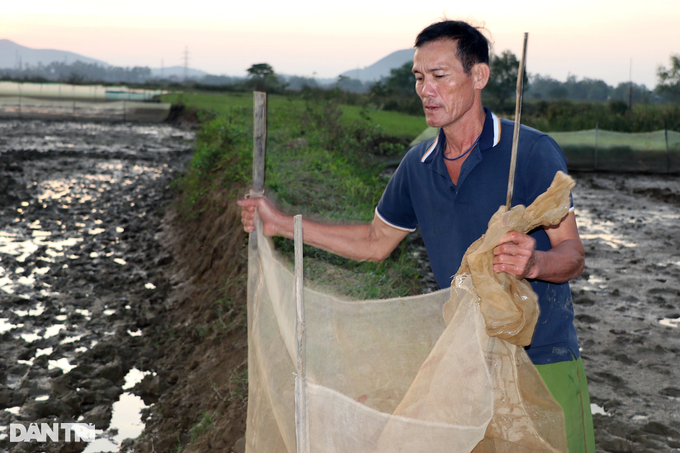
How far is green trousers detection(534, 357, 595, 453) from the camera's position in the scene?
1742 mm

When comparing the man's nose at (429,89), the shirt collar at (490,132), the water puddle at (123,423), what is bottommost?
the water puddle at (123,423)

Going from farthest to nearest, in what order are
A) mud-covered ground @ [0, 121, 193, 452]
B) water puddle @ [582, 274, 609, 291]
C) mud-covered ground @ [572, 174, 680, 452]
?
1. water puddle @ [582, 274, 609, 291]
2. mud-covered ground @ [0, 121, 193, 452]
3. mud-covered ground @ [572, 174, 680, 452]

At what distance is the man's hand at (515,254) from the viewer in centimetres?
146

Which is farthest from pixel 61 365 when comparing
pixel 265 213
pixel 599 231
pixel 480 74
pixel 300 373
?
pixel 599 231

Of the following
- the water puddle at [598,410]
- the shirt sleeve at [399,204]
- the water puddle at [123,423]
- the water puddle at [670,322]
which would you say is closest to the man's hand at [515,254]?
the shirt sleeve at [399,204]

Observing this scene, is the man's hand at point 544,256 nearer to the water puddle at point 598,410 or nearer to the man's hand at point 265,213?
the man's hand at point 265,213

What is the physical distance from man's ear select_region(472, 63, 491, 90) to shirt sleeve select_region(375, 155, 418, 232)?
14.0 inches

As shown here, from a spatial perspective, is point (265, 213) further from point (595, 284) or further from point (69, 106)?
point (69, 106)

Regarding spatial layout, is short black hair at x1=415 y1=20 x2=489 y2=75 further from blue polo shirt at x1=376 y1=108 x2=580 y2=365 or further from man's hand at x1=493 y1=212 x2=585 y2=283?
man's hand at x1=493 y1=212 x2=585 y2=283

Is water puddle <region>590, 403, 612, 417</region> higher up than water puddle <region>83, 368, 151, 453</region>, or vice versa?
water puddle <region>590, 403, 612, 417</region>

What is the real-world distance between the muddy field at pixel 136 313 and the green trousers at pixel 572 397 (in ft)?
6.23

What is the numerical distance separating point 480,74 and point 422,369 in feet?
3.17

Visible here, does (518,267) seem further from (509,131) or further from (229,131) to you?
(229,131)

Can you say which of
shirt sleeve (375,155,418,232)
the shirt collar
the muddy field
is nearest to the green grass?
the muddy field
